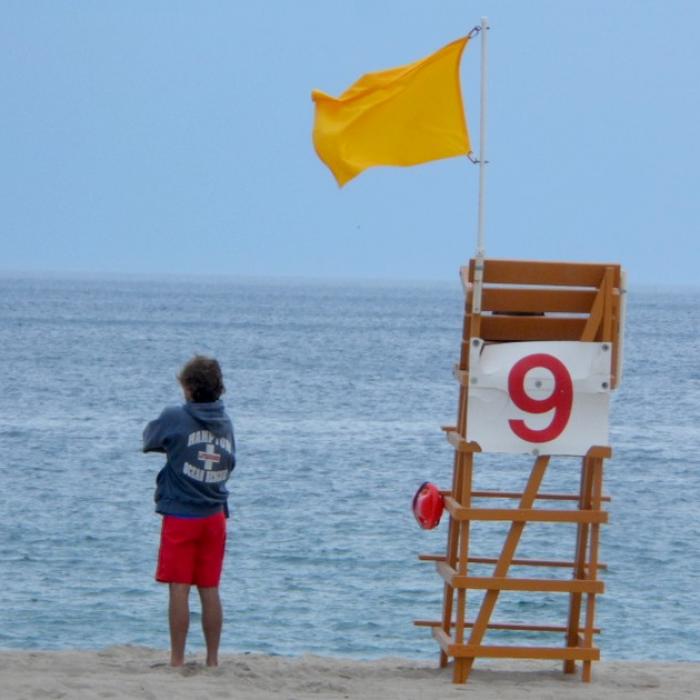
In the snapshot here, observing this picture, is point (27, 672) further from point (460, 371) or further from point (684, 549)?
point (684, 549)

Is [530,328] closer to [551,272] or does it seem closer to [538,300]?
[538,300]

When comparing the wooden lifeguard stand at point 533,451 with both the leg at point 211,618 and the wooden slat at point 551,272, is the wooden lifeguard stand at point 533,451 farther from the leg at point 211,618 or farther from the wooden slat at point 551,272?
A: the leg at point 211,618

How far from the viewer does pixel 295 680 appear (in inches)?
307

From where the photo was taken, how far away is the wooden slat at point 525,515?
297 inches

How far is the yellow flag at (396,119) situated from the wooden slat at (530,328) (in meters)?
0.91

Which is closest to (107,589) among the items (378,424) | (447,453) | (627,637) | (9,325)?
(627,637)

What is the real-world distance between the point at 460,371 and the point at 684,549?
37.8ft

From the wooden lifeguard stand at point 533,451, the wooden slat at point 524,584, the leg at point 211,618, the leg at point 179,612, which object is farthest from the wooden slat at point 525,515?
the leg at point 179,612

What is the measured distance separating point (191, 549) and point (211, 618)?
453 mm

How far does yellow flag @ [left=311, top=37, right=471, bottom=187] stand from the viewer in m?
7.83

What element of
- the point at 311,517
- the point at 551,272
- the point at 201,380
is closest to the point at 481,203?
the point at 551,272

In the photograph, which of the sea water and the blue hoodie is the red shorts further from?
the sea water

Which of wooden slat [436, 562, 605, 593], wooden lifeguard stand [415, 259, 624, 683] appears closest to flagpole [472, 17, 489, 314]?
wooden lifeguard stand [415, 259, 624, 683]

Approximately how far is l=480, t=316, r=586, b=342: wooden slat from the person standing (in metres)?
1.42
